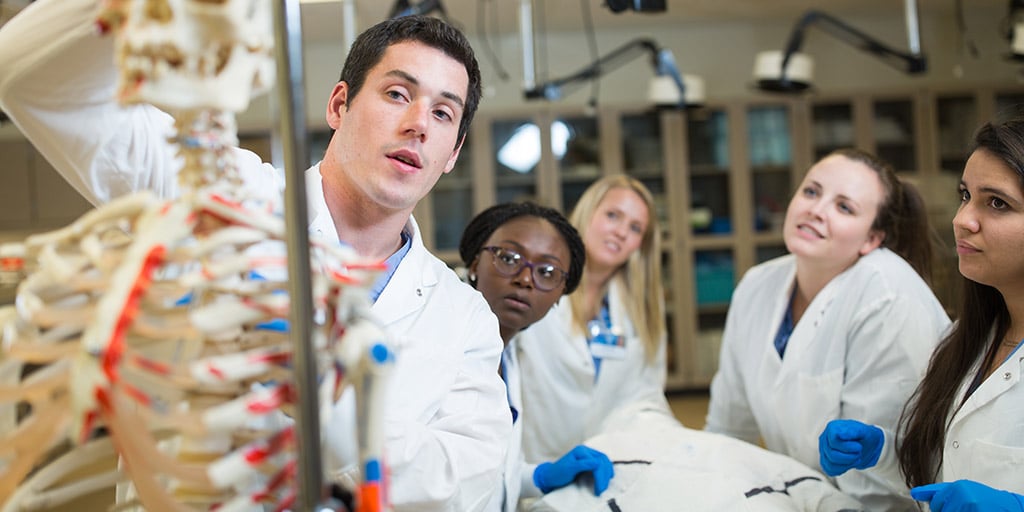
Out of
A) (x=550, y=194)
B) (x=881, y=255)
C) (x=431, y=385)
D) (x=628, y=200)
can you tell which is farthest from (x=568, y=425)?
(x=550, y=194)

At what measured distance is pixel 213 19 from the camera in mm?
708

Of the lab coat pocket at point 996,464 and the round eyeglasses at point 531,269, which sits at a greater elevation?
the round eyeglasses at point 531,269

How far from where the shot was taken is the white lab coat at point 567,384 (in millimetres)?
2436

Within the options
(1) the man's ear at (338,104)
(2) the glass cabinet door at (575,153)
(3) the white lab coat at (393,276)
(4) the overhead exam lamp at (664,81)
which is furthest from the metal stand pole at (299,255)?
(2) the glass cabinet door at (575,153)

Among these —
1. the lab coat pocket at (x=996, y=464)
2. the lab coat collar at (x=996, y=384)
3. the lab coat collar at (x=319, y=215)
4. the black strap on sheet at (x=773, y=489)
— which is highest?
the lab coat collar at (x=319, y=215)

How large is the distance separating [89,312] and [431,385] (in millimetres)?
559

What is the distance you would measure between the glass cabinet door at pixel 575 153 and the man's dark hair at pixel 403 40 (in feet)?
14.4

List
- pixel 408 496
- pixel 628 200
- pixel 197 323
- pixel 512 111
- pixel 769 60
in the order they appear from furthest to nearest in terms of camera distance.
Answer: pixel 512 111 → pixel 769 60 → pixel 628 200 → pixel 408 496 → pixel 197 323

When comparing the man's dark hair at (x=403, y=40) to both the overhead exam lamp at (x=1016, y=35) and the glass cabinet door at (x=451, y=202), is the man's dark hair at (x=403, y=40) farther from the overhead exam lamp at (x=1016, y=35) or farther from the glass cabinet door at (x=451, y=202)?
the glass cabinet door at (x=451, y=202)

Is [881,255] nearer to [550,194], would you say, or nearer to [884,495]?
[884,495]

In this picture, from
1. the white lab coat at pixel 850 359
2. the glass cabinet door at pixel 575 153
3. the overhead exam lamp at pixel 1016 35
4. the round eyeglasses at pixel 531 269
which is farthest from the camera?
the glass cabinet door at pixel 575 153

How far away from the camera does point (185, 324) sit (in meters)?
0.71

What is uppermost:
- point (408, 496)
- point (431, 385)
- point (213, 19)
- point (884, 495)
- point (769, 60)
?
point (769, 60)

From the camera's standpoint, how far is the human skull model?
70 cm
